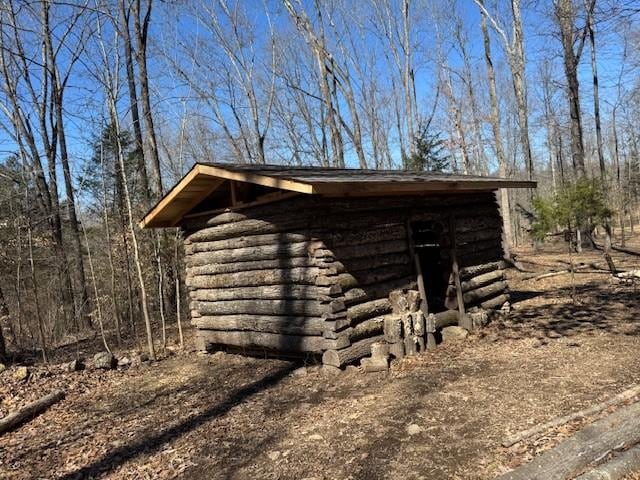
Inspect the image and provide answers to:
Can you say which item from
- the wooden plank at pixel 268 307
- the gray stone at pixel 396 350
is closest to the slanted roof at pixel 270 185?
the wooden plank at pixel 268 307

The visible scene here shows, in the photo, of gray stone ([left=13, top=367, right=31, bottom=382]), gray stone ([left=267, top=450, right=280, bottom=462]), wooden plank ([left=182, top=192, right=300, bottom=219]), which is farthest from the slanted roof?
gray stone ([left=13, top=367, right=31, bottom=382])

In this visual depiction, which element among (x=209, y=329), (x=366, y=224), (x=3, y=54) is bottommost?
(x=209, y=329)

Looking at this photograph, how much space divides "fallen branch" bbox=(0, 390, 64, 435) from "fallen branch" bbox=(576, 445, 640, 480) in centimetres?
672

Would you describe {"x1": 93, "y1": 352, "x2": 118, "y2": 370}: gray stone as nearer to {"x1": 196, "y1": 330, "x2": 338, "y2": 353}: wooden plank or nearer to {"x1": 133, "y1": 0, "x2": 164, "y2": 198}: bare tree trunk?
{"x1": 196, "y1": 330, "x2": 338, "y2": 353}: wooden plank

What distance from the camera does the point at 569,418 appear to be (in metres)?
4.46

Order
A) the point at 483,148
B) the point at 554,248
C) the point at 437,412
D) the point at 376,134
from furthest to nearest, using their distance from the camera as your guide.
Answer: the point at 483,148 → the point at 376,134 → the point at 554,248 → the point at 437,412

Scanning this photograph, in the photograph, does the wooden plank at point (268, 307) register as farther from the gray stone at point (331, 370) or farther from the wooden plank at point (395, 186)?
the wooden plank at point (395, 186)

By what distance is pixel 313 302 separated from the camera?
713cm

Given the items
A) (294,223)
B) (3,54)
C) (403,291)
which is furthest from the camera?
(3,54)

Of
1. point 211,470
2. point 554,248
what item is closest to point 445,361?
point 211,470

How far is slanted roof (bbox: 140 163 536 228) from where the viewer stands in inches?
251

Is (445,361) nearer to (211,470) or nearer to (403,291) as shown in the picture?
(403,291)

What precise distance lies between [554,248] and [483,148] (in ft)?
34.9

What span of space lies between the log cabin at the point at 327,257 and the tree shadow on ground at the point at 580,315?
2.41 ft
